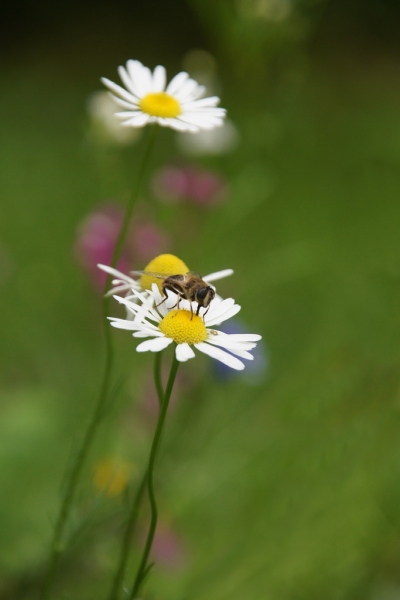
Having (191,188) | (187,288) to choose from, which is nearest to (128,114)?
(187,288)

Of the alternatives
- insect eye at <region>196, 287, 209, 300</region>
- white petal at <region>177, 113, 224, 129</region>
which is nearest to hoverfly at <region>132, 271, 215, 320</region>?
insect eye at <region>196, 287, 209, 300</region>

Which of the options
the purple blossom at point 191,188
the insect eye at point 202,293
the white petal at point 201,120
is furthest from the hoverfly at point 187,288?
the purple blossom at point 191,188

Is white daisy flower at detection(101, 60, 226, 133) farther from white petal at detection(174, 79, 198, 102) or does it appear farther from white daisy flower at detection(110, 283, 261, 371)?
white daisy flower at detection(110, 283, 261, 371)

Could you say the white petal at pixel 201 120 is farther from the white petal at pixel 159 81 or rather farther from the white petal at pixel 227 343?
the white petal at pixel 227 343

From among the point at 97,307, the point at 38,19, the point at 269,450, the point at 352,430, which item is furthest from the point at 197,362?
the point at 38,19

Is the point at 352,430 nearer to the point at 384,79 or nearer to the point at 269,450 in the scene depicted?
the point at 269,450

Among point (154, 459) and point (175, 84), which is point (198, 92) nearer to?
point (175, 84)
